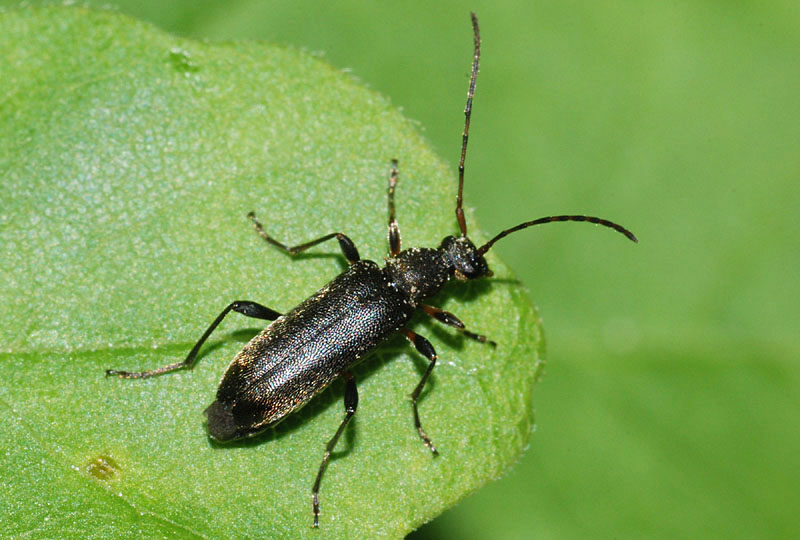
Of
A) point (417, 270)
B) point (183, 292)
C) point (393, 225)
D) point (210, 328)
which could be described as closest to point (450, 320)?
point (417, 270)

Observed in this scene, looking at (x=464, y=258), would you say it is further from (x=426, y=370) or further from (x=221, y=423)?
(x=221, y=423)

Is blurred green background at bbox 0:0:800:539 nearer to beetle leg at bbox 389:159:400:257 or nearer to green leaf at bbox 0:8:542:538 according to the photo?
green leaf at bbox 0:8:542:538

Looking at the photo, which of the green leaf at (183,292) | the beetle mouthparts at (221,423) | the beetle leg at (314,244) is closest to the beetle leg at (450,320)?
the green leaf at (183,292)

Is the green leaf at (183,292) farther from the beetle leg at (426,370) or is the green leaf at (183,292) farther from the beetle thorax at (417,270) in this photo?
the beetle thorax at (417,270)

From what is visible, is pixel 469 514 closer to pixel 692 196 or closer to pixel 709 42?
pixel 692 196

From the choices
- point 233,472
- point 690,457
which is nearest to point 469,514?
point 690,457

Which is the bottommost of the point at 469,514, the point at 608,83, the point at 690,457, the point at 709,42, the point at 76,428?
the point at 469,514
